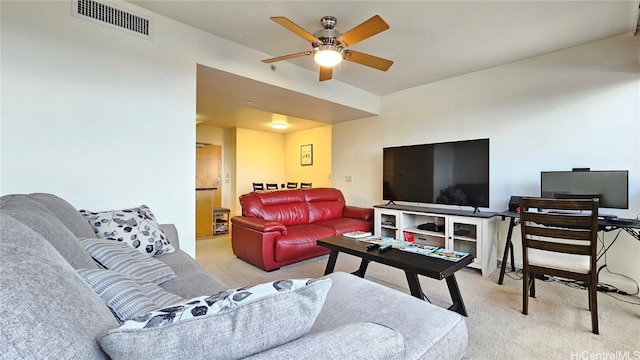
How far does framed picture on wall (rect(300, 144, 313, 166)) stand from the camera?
7402mm

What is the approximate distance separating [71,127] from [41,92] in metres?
0.28

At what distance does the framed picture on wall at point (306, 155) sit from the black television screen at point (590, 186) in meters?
5.17

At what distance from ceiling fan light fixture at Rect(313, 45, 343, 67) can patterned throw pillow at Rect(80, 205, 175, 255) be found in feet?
6.38

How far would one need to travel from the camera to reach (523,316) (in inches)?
85.2

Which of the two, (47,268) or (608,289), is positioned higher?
(47,268)

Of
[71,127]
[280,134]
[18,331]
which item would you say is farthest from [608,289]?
[280,134]

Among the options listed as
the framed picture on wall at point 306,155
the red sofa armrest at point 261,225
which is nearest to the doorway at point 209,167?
the framed picture on wall at point 306,155

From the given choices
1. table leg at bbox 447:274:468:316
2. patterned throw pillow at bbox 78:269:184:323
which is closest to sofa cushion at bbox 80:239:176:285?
patterned throw pillow at bbox 78:269:184:323

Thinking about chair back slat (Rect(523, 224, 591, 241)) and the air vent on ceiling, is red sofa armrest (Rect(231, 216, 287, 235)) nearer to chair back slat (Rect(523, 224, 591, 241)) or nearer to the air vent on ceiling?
the air vent on ceiling

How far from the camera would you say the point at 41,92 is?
1.99 m

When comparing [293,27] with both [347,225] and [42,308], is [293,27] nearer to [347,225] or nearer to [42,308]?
[42,308]

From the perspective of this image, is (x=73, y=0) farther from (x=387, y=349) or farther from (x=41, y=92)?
(x=387, y=349)

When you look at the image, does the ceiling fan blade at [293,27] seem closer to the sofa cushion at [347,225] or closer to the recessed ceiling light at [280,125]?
the sofa cushion at [347,225]

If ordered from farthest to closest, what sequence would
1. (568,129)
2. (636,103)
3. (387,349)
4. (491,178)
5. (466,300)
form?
(491,178) < (568,129) < (636,103) < (466,300) < (387,349)
